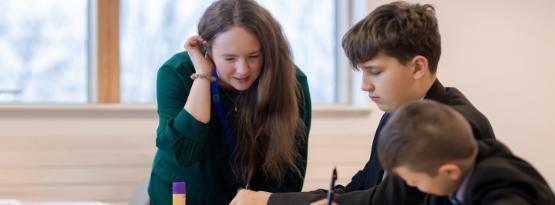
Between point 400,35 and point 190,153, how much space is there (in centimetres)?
59

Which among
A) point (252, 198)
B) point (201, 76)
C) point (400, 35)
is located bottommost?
point (252, 198)

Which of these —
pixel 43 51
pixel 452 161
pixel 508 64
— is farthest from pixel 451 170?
pixel 508 64

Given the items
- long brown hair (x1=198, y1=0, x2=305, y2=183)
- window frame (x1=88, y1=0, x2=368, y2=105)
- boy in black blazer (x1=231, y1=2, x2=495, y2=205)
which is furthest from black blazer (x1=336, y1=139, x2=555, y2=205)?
window frame (x1=88, y1=0, x2=368, y2=105)

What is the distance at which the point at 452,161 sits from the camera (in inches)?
38.2

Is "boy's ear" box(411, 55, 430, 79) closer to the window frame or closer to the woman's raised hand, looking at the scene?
the woman's raised hand

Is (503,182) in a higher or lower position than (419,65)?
lower

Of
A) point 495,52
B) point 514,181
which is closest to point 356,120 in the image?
point 495,52

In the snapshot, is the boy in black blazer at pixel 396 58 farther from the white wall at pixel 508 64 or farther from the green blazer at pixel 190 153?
the white wall at pixel 508 64

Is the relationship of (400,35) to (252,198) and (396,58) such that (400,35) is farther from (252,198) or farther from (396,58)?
(252,198)

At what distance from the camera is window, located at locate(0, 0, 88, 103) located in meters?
2.96

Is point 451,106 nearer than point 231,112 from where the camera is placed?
Yes

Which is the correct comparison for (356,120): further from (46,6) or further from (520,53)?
(46,6)

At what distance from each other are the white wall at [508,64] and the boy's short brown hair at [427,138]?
2.48 m

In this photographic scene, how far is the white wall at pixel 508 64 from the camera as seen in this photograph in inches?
135
